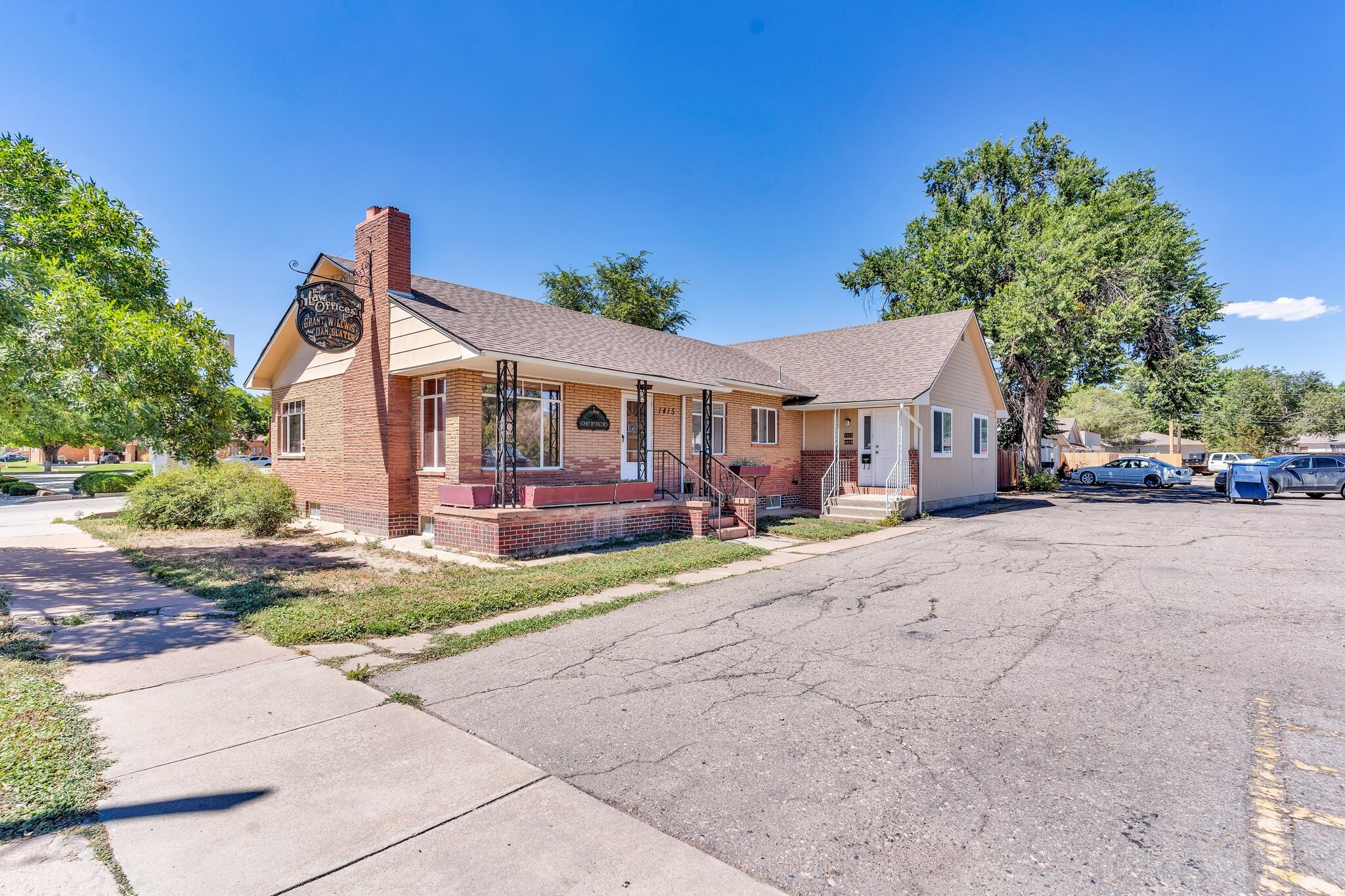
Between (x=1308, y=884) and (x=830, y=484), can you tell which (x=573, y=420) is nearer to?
(x=830, y=484)

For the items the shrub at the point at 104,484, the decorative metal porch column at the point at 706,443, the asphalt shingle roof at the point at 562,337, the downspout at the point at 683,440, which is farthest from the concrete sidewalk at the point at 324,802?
the shrub at the point at 104,484

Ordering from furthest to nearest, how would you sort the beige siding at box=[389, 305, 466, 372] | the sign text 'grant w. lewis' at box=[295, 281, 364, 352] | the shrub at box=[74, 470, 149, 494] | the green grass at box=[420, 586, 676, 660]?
1. the shrub at box=[74, 470, 149, 494]
2. the sign text 'grant w. lewis' at box=[295, 281, 364, 352]
3. the beige siding at box=[389, 305, 466, 372]
4. the green grass at box=[420, 586, 676, 660]

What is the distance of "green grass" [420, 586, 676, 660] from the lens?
19.5 feet

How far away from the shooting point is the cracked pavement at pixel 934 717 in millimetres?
2934

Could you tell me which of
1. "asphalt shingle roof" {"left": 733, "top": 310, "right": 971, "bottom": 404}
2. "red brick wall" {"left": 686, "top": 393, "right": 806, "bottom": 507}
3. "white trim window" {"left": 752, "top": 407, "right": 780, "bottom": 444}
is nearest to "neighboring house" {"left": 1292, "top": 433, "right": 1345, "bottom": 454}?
"asphalt shingle roof" {"left": 733, "top": 310, "right": 971, "bottom": 404}

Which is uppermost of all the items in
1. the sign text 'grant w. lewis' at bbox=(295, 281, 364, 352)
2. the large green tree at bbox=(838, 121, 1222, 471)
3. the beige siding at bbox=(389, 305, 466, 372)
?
the large green tree at bbox=(838, 121, 1222, 471)

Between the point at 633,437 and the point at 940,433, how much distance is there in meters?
9.95

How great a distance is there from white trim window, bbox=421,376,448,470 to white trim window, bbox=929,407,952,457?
13.4 m

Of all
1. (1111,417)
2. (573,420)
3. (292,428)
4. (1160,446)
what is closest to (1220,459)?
(1160,446)

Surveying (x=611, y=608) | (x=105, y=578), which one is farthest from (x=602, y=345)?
(x=105, y=578)

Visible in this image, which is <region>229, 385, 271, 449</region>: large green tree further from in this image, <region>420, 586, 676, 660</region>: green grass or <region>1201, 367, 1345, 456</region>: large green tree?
<region>1201, 367, 1345, 456</region>: large green tree

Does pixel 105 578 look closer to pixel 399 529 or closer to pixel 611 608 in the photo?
pixel 399 529

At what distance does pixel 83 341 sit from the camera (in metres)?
8.66

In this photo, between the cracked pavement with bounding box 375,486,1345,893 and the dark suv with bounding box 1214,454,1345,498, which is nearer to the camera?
the cracked pavement with bounding box 375,486,1345,893
